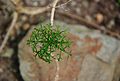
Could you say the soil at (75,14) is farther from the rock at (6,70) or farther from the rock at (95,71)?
the rock at (95,71)

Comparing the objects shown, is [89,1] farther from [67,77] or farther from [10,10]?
[67,77]

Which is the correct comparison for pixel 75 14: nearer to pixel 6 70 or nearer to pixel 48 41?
pixel 6 70

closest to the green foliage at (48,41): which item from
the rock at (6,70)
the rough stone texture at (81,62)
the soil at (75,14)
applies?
the rough stone texture at (81,62)

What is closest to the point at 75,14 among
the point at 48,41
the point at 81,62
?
the point at 81,62

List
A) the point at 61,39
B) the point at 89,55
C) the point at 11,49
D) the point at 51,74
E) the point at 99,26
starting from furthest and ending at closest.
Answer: the point at 99,26 < the point at 11,49 < the point at 89,55 < the point at 51,74 < the point at 61,39

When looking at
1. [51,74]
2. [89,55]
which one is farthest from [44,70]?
[89,55]
